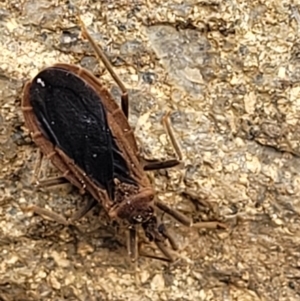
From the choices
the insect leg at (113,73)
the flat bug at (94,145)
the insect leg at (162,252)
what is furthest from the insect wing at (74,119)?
the insect leg at (162,252)

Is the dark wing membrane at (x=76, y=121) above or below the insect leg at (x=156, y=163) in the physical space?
above

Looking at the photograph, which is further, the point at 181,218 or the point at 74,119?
the point at 181,218

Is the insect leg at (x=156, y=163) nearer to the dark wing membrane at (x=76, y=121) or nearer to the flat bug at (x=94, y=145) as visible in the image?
the flat bug at (x=94, y=145)

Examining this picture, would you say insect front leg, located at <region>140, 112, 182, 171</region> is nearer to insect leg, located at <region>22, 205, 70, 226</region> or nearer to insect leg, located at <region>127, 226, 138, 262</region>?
insect leg, located at <region>127, 226, 138, 262</region>

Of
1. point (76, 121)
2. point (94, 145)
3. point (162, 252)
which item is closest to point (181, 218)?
point (162, 252)

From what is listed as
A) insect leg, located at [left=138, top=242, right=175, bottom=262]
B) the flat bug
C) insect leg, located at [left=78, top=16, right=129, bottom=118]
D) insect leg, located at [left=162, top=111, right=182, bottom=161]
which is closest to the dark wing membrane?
the flat bug

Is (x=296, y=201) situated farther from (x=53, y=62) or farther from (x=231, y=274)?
(x=53, y=62)

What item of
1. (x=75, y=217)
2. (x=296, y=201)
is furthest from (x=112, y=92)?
(x=296, y=201)

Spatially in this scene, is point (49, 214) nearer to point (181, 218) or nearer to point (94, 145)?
point (94, 145)
